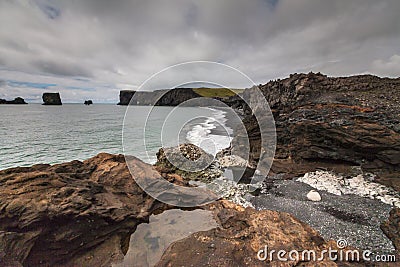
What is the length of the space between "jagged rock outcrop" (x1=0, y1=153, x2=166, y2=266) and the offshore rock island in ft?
0.08

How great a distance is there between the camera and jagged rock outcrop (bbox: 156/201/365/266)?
14.0ft

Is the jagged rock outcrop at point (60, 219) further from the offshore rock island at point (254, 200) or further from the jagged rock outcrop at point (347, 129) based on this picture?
the jagged rock outcrop at point (347, 129)

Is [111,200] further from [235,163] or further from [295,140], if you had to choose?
[295,140]

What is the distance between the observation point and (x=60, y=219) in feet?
17.6

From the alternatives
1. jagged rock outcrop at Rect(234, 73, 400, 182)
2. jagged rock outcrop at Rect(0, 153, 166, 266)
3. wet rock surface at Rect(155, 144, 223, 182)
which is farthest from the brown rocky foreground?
jagged rock outcrop at Rect(234, 73, 400, 182)

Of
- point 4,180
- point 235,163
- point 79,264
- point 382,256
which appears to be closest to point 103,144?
point 235,163

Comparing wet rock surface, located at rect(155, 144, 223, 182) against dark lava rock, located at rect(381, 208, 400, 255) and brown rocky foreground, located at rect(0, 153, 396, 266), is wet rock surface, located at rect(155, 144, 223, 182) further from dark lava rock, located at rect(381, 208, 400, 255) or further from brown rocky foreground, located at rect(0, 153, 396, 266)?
dark lava rock, located at rect(381, 208, 400, 255)

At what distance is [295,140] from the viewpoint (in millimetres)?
14852

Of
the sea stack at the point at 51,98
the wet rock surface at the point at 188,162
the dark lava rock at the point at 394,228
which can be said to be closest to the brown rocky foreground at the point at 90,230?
the dark lava rock at the point at 394,228

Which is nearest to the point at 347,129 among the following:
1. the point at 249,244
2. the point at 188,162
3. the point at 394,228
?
the point at 394,228

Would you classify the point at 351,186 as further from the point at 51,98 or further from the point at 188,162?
the point at 51,98

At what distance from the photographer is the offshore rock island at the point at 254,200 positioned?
4.84m

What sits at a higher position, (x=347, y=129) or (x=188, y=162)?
(x=347, y=129)

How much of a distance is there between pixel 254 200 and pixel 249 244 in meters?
5.78
